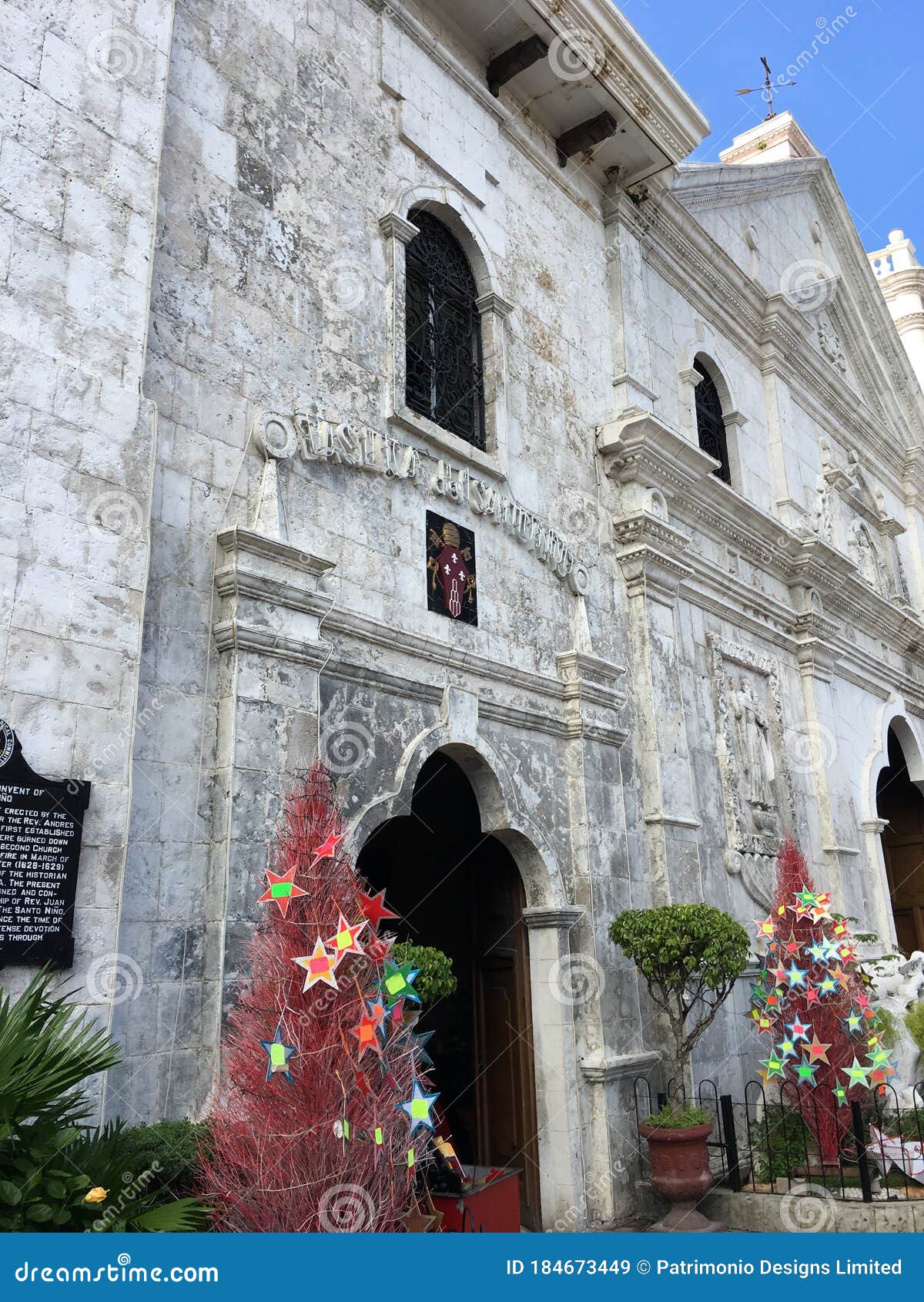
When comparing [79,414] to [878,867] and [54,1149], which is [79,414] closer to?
[54,1149]

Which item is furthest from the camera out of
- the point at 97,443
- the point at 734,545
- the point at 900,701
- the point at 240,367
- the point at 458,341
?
the point at 900,701

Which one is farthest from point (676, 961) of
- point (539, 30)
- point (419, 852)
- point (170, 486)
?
point (539, 30)

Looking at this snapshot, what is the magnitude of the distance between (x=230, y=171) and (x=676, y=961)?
648cm

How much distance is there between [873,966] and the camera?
10797 mm

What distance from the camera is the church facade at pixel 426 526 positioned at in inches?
219

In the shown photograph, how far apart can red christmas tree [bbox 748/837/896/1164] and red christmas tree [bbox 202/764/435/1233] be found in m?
5.05

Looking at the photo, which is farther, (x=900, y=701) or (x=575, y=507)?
(x=900, y=701)

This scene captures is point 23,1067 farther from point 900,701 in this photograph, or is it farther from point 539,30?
point 900,701

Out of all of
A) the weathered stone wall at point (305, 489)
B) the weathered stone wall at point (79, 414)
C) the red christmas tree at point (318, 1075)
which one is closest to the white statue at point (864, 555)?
the weathered stone wall at point (305, 489)

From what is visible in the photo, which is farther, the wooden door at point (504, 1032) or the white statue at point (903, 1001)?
the white statue at point (903, 1001)

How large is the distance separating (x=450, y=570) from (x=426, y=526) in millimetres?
411

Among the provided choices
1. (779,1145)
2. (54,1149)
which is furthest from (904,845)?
(54,1149)

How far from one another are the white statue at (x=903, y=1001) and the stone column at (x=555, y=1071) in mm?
3296

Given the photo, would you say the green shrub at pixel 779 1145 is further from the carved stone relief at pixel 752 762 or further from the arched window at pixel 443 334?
the arched window at pixel 443 334
